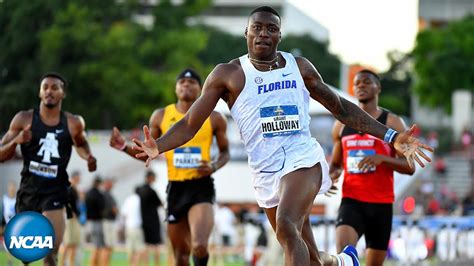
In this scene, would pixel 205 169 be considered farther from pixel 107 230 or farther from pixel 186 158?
pixel 107 230

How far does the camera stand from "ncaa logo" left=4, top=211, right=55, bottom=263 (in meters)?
12.2

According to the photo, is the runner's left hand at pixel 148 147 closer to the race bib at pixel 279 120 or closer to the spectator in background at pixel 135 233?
the race bib at pixel 279 120

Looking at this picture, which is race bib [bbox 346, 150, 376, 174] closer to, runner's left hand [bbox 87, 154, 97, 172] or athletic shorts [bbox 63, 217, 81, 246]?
runner's left hand [bbox 87, 154, 97, 172]

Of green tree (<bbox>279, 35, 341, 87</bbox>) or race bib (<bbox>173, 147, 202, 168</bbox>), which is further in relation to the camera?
green tree (<bbox>279, 35, 341, 87</bbox>)

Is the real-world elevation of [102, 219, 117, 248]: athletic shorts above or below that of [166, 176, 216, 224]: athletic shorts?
above

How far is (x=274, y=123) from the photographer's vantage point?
34.3ft

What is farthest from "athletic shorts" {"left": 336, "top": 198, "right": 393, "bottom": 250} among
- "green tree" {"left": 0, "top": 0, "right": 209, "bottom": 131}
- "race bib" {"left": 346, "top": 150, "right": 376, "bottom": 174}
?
"green tree" {"left": 0, "top": 0, "right": 209, "bottom": 131}

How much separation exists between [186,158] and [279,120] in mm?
3676

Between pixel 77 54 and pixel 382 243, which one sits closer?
pixel 382 243

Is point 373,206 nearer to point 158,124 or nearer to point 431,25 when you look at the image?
point 158,124

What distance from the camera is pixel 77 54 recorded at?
2285 inches

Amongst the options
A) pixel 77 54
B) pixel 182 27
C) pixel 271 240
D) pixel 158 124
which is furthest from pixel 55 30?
pixel 158 124

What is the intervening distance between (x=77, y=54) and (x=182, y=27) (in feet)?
28.4

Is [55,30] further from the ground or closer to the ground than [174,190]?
further from the ground
